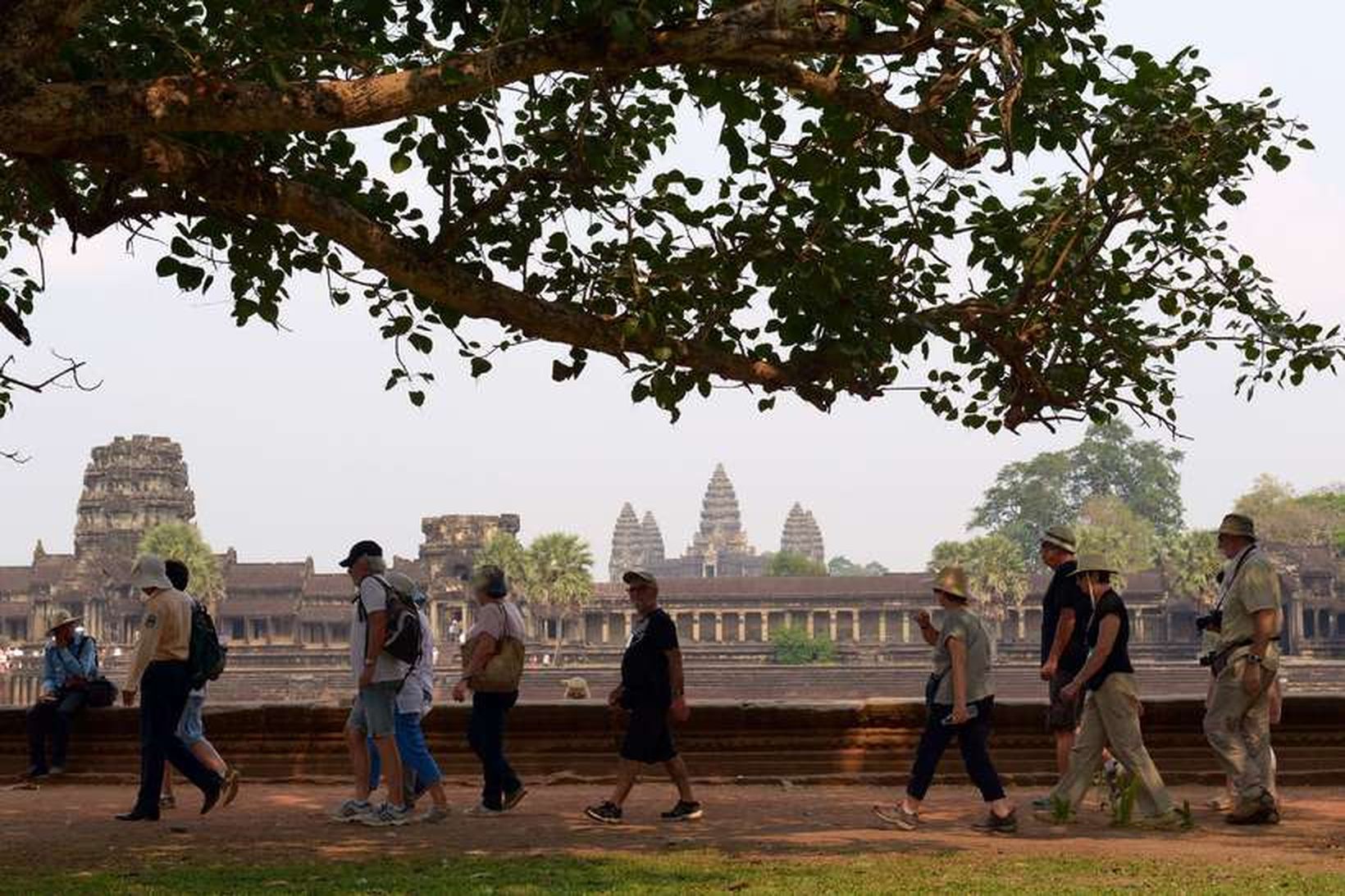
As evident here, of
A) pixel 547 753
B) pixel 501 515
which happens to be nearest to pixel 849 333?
pixel 547 753

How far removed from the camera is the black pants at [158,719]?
10078 mm

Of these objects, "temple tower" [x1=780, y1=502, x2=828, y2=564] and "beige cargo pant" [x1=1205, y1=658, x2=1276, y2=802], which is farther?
"temple tower" [x1=780, y1=502, x2=828, y2=564]

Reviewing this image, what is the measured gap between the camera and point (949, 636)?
9.77 meters

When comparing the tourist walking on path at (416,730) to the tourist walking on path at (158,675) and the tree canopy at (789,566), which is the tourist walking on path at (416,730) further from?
the tree canopy at (789,566)

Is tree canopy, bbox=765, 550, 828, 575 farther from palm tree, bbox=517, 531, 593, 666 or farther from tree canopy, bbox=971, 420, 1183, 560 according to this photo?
palm tree, bbox=517, 531, 593, 666

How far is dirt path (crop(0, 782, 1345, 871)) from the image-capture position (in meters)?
9.02

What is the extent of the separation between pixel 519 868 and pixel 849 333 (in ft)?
9.84

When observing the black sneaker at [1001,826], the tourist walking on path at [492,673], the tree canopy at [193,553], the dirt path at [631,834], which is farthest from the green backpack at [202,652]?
the tree canopy at [193,553]

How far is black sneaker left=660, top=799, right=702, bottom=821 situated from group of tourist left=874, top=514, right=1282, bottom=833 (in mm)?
940

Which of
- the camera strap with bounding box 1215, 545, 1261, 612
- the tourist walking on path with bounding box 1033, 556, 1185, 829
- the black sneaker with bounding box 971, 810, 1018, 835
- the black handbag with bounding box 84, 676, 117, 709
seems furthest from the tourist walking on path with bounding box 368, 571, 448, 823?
the camera strap with bounding box 1215, 545, 1261, 612

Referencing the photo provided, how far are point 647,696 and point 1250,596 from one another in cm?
285

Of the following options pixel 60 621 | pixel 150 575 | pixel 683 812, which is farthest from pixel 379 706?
pixel 60 621

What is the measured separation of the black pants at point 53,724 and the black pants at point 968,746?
549 cm

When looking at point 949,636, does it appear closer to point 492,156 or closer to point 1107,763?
point 1107,763
